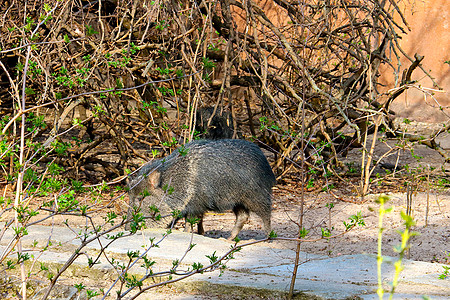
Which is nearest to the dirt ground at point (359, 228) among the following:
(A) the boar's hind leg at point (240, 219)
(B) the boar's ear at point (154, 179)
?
(A) the boar's hind leg at point (240, 219)

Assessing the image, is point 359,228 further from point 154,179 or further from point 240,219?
point 154,179

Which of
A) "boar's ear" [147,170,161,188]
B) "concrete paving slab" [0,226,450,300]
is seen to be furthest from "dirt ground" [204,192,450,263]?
"boar's ear" [147,170,161,188]

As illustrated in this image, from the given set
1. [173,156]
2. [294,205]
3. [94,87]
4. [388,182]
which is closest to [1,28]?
[94,87]

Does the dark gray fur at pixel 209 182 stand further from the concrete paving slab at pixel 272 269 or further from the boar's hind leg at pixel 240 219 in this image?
the concrete paving slab at pixel 272 269

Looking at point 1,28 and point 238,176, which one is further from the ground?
point 1,28

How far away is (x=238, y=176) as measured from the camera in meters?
5.15

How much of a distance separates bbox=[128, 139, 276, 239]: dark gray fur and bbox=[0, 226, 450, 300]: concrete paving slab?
21.0 inches

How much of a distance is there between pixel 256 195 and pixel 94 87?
95.4 inches

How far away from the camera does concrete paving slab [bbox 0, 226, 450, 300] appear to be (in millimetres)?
3293

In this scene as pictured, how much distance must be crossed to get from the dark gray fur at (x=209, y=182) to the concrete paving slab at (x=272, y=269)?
0.53 m

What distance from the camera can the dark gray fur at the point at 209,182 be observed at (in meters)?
5.12

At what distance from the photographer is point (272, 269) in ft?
12.6

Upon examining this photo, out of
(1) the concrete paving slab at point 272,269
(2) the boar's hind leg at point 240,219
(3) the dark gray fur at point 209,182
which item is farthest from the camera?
(2) the boar's hind leg at point 240,219

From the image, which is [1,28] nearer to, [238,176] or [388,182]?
[238,176]
